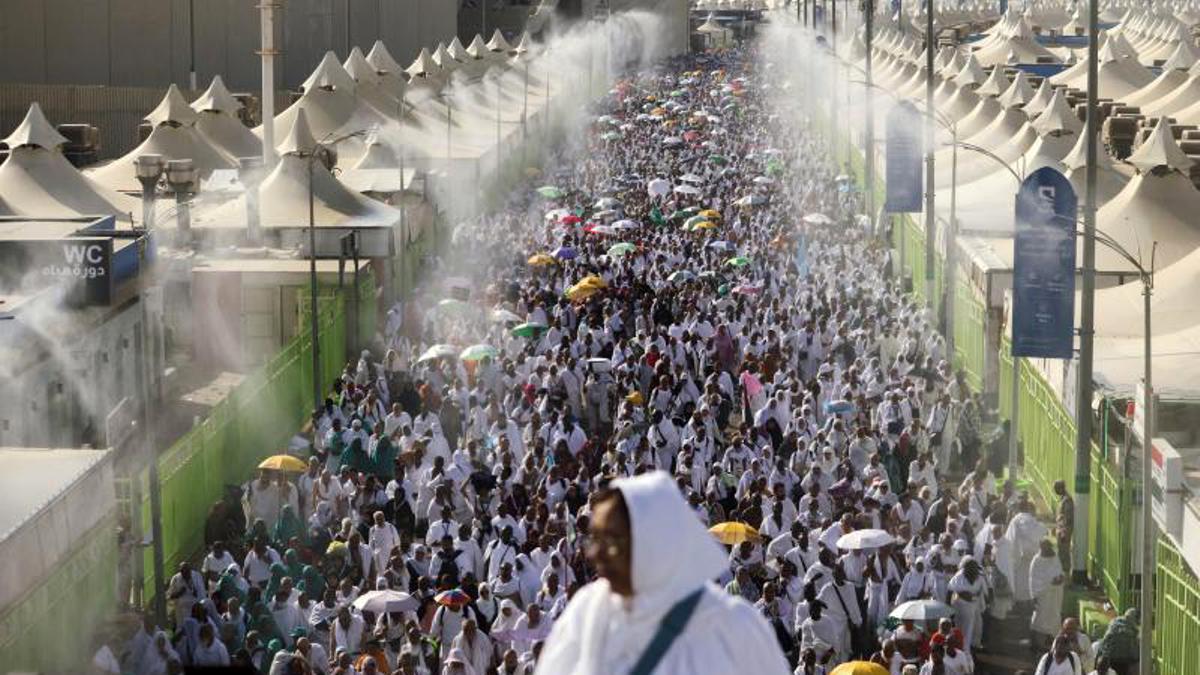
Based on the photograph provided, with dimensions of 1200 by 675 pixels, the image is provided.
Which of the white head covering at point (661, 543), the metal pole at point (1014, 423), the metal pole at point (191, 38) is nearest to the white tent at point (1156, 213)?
the metal pole at point (1014, 423)

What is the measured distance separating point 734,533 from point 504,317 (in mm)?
13700

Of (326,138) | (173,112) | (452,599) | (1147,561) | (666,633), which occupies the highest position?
(666,633)

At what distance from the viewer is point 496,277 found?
3888 cm

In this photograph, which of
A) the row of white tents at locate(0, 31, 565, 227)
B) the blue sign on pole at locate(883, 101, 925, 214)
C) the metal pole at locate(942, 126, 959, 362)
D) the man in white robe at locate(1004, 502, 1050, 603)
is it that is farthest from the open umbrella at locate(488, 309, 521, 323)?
the man in white robe at locate(1004, 502, 1050, 603)

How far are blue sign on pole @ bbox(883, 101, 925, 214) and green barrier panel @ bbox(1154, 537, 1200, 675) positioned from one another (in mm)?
16590

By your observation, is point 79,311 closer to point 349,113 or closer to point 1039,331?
point 1039,331

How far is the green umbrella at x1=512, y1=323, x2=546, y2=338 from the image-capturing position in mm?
30109

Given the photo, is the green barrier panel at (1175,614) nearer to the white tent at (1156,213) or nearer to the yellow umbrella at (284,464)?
the yellow umbrella at (284,464)

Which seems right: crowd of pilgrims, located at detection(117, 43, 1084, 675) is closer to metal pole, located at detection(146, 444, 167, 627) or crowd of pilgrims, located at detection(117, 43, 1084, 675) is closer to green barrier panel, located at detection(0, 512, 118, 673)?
metal pole, located at detection(146, 444, 167, 627)

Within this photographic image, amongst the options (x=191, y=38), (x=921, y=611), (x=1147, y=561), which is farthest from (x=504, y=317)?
(x=191, y=38)

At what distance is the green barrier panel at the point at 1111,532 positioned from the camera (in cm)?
1883

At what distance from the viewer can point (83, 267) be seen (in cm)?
2472

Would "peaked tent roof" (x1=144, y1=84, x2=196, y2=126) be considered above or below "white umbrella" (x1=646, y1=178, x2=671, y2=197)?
above

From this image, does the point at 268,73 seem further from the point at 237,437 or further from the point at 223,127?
the point at 237,437
